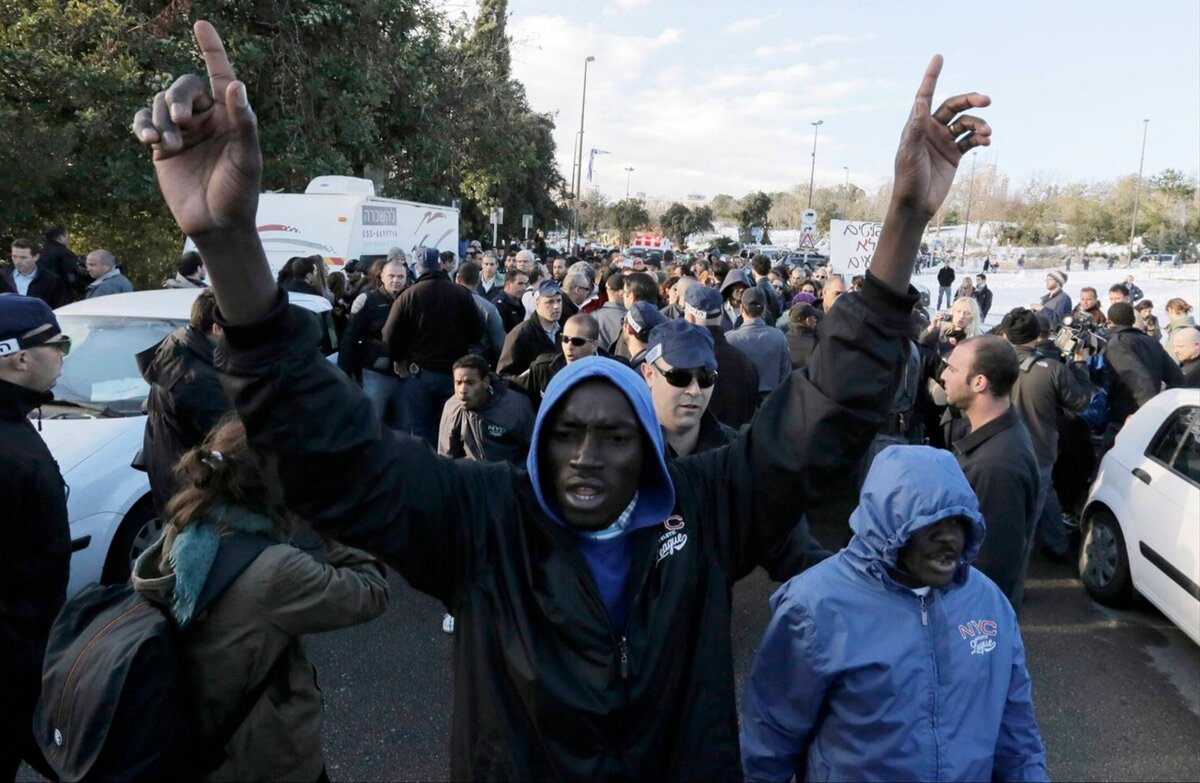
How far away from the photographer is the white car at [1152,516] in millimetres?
5043

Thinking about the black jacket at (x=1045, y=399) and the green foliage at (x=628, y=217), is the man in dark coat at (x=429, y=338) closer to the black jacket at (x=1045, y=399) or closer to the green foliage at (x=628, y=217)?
the black jacket at (x=1045, y=399)

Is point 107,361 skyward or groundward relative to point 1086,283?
groundward

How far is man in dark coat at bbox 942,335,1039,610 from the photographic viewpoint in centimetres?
322

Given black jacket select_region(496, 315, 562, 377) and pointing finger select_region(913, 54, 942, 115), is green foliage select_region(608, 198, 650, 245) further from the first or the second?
pointing finger select_region(913, 54, 942, 115)

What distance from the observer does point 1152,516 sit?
17.8 ft

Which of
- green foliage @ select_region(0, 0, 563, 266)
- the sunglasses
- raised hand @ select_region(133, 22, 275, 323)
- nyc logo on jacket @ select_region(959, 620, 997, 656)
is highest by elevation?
green foliage @ select_region(0, 0, 563, 266)

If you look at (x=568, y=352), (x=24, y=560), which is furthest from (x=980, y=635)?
(x=568, y=352)

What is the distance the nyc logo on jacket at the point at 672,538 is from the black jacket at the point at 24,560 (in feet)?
7.48

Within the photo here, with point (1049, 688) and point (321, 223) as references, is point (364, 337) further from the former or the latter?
point (321, 223)

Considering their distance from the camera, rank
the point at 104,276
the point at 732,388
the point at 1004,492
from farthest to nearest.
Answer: the point at 104,276, the point at 732,388, the point at 1004,492

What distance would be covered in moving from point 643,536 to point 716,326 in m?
4.41

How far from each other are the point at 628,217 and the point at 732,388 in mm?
62960

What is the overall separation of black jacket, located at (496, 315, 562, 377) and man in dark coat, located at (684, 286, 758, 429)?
1.39 m

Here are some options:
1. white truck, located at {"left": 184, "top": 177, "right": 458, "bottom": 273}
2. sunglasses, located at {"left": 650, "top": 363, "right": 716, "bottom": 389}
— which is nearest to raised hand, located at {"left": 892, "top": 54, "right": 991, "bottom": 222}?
sunglasses, located at {"left": 650, "top": 363, "right": 716, "bottom": 389}
